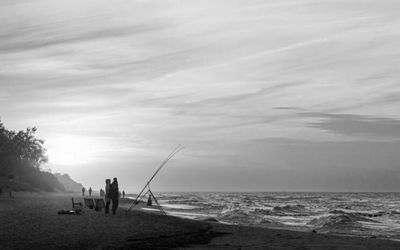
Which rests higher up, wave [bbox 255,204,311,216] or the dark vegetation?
the dark vegetation

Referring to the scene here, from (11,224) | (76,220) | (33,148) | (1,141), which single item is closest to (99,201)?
(76,220)

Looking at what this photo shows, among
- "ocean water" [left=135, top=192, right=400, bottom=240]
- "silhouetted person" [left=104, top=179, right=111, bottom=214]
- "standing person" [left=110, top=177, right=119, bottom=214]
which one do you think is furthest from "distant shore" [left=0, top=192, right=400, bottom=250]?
"ocean water" [left=135, top=192, right=400, bottom=240]

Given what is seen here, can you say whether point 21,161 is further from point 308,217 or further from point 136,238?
point 136,238

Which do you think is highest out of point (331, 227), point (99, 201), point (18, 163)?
point (18, 163)

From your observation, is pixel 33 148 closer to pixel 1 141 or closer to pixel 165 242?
pixel 1 141

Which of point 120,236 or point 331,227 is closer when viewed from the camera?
point 120,236

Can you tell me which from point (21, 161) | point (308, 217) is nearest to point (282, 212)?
point (308, 217)

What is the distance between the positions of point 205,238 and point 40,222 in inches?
293

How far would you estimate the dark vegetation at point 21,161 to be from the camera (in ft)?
251

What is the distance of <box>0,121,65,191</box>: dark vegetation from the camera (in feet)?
251

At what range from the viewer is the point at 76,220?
22109 millimetres

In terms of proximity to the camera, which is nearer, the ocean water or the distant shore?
the distant shore

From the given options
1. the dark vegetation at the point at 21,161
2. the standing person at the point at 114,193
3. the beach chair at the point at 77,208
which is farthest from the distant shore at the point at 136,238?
the dark vegetation at the point at 21,161

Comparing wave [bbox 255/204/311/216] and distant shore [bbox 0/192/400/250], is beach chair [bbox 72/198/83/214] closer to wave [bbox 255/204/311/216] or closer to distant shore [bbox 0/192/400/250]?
distant shore [bbox 0/192/400/250]
